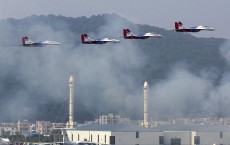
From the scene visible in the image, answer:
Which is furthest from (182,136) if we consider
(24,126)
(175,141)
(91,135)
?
(24,126)

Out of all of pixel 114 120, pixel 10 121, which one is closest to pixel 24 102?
pixel 10 121

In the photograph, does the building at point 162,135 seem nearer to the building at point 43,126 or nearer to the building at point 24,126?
the building at point 43,126

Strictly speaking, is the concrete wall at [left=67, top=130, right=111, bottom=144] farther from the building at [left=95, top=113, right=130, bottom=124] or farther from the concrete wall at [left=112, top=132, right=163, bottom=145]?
the building at [left=95, top=113, right=130, bottom=124]

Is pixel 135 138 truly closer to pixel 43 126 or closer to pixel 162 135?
pixel 162 135

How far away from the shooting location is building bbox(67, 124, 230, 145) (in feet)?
345

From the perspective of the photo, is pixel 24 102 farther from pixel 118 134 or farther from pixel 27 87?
pixel 118 134

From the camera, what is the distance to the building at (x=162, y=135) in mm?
105125

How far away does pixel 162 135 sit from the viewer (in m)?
107

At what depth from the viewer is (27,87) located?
196 metres

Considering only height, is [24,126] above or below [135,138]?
above

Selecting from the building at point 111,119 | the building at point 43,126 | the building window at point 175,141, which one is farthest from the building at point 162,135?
the building at point 43,126

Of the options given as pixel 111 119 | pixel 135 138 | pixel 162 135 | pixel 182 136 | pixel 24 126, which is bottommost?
pixel 135 138

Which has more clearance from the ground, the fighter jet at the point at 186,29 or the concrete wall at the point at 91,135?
the fighter jet at the point at 186,29

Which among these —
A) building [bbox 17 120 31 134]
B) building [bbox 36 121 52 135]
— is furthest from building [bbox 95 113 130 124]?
building [bbox 17 120 31 134]
